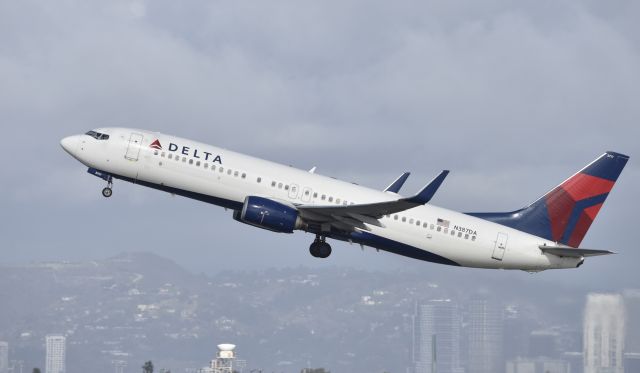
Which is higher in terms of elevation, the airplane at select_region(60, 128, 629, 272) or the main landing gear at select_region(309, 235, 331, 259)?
the airplane at select_region(60, 128, 629, 272)

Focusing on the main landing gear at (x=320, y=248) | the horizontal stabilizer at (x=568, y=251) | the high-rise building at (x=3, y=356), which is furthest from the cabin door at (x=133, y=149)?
the high-rise building at (x=3, y=356)

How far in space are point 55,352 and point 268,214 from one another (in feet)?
467

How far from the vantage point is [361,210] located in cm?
5188

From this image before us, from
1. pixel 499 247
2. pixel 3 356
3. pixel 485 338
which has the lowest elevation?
pixel 3 356

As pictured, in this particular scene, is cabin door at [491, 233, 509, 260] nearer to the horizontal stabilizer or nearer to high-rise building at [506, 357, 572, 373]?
the horizontal stabilizer

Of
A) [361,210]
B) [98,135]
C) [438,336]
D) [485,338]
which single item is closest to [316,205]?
[361,210]

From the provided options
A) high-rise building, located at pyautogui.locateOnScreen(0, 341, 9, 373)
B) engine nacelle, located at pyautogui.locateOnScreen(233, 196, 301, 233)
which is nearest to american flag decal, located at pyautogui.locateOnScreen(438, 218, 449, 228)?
engine nacelle, located at pyautogui.locateOnScreen(233, 196, 301, 233)

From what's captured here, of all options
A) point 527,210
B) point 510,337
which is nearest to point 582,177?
point 527,210

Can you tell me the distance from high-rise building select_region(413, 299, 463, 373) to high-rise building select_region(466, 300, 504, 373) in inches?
455

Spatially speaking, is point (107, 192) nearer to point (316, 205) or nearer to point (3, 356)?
point (316, 205)

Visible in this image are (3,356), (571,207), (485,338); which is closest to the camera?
(571,207)

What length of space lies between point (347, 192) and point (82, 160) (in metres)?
12.6

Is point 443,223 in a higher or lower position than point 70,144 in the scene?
lower

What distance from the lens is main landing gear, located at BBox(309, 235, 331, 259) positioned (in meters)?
55.5
